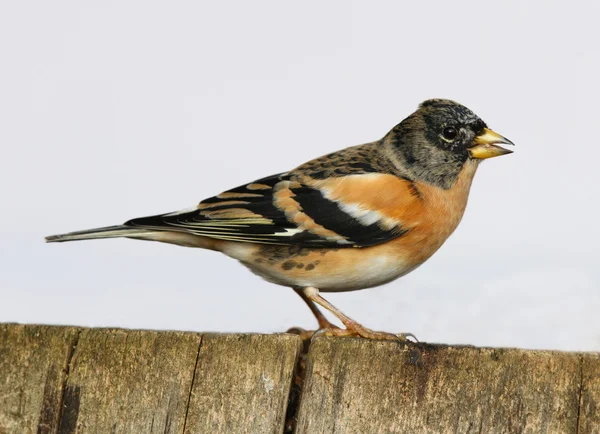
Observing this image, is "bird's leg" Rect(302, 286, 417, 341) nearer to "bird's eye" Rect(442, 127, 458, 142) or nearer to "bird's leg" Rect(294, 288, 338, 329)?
"bird's leg" Rect(294, 288, 338, 329)

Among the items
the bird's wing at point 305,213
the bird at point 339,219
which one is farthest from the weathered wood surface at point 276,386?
the bird's wing at point 305,213

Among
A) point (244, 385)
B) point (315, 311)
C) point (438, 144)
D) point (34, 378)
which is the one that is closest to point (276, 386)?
Result: point (244, 385)

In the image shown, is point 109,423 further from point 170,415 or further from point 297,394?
point 297,394

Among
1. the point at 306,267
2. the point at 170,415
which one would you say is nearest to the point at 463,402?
the point at 170,415

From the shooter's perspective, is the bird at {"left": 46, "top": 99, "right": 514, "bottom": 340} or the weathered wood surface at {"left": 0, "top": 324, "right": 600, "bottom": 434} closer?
the weathered wood surface at {"left": 0, "top": 324, "right": 600, "bottom": 434}

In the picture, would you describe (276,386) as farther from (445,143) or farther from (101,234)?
(445,143)

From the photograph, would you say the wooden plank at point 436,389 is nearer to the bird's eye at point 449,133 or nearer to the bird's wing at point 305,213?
the bird's wing at point 305,213

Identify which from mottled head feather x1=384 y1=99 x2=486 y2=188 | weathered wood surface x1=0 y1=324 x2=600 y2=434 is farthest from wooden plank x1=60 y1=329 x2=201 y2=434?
mottled head feather x1=384 y1=99 x2=486 y2=188
